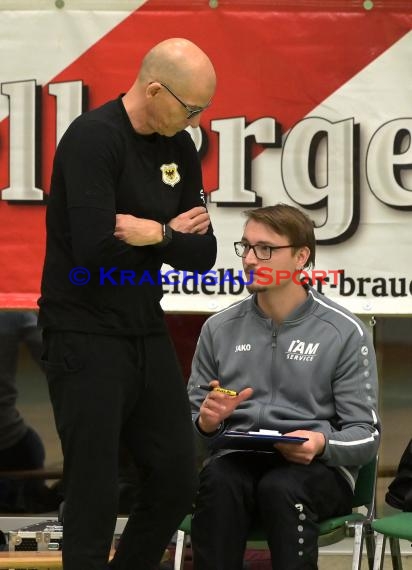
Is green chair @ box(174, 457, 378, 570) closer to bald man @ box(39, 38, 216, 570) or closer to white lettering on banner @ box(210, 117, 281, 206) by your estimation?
bald man @ box(39, 38, 216, 570)

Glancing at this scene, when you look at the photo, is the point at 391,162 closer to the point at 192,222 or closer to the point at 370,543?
the point at 370,543

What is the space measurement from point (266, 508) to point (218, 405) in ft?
1.28

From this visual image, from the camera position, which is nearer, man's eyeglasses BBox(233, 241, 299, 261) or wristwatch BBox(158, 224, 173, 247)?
wristwatch BBox(158, 224, 173, 247)

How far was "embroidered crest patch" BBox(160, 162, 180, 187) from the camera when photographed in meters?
3.26

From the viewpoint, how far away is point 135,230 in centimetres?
312

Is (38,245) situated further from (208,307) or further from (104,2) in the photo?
(104,2)


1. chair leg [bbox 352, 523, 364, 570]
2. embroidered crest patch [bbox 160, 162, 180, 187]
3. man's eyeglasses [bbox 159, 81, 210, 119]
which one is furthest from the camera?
chair leg [bbox 352, 523, 364, 570]

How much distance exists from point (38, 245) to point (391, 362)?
1809 mm

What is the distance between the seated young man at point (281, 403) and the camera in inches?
143

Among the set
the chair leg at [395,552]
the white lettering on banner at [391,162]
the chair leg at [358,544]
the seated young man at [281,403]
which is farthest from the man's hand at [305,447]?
the white lettering on banner at [391,162]

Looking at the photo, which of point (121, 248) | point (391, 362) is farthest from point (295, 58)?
point (121, 248)

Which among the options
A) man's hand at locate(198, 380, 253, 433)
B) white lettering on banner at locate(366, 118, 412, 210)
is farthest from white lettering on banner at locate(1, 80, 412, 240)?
man's hand at locate(198, 380, 253, 433)

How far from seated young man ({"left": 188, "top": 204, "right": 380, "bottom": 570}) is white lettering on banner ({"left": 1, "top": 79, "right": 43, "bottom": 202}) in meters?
1.27

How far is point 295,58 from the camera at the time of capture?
4867mm
